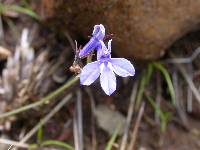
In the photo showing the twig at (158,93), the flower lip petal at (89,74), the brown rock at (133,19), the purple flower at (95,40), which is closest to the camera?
the flower lip petal at (89,74)

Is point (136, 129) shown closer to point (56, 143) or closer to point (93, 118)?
point (93, 118)

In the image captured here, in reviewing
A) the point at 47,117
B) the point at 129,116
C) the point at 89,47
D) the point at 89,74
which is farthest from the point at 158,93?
the point at 89,74

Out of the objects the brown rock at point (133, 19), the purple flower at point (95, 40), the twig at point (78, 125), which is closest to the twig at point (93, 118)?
the twig at point (78, 125)

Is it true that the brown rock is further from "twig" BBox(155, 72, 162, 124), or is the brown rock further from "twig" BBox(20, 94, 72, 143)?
"twig" BBox(20, 94, 72, 143)

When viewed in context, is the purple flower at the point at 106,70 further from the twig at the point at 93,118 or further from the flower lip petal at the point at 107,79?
the twig at the point at 93,118

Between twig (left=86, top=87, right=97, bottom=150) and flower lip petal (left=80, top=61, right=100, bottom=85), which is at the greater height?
flower lip petal (left=80, top=61, right=100, bottom=85)

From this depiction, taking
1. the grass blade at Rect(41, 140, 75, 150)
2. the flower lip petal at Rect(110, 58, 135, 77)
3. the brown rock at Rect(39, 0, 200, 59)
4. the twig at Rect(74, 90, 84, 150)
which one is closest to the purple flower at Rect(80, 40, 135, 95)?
the flower lip petal at Rect(110, 58, 135, 77)

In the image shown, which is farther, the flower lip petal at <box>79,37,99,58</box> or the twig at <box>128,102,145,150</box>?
the twig at <box>128,102,145,150</box>
